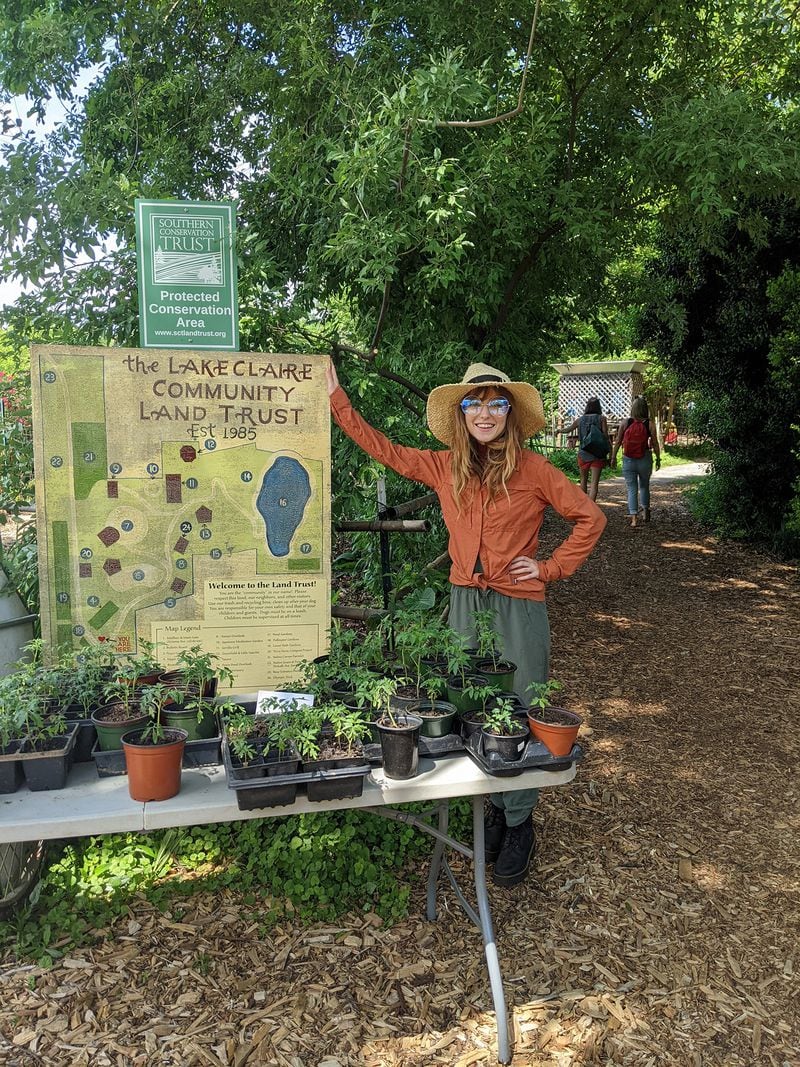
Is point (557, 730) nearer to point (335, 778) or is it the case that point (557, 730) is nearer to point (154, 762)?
point (335, 778)

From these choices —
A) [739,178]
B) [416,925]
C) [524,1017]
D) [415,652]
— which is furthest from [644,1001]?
[739,178]

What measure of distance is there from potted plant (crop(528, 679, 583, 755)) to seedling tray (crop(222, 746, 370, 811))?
50cm

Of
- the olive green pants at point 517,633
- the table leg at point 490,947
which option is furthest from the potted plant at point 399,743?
the olive green pants at point 517,633

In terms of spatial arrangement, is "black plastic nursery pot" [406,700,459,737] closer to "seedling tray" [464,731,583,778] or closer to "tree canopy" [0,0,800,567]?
"seedling tray" [464,731,583,778]

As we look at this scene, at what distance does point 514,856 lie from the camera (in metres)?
3.10

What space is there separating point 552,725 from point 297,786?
71 centimetres

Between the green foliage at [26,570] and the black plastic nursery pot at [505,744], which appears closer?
the black plastic nursery pot at [505,744]

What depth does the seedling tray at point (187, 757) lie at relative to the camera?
7.24 ft

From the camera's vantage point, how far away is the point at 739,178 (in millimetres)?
4020

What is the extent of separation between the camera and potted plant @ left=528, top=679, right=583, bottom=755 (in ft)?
7.22

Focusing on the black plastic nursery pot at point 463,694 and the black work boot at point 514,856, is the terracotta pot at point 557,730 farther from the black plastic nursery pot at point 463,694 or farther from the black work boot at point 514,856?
the black work boot at point 514,856

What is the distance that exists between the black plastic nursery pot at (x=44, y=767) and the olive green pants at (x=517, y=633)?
145 cm

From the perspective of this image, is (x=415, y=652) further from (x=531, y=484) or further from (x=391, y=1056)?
(x=391, y=1056)

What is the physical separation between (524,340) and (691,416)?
22.0ft
